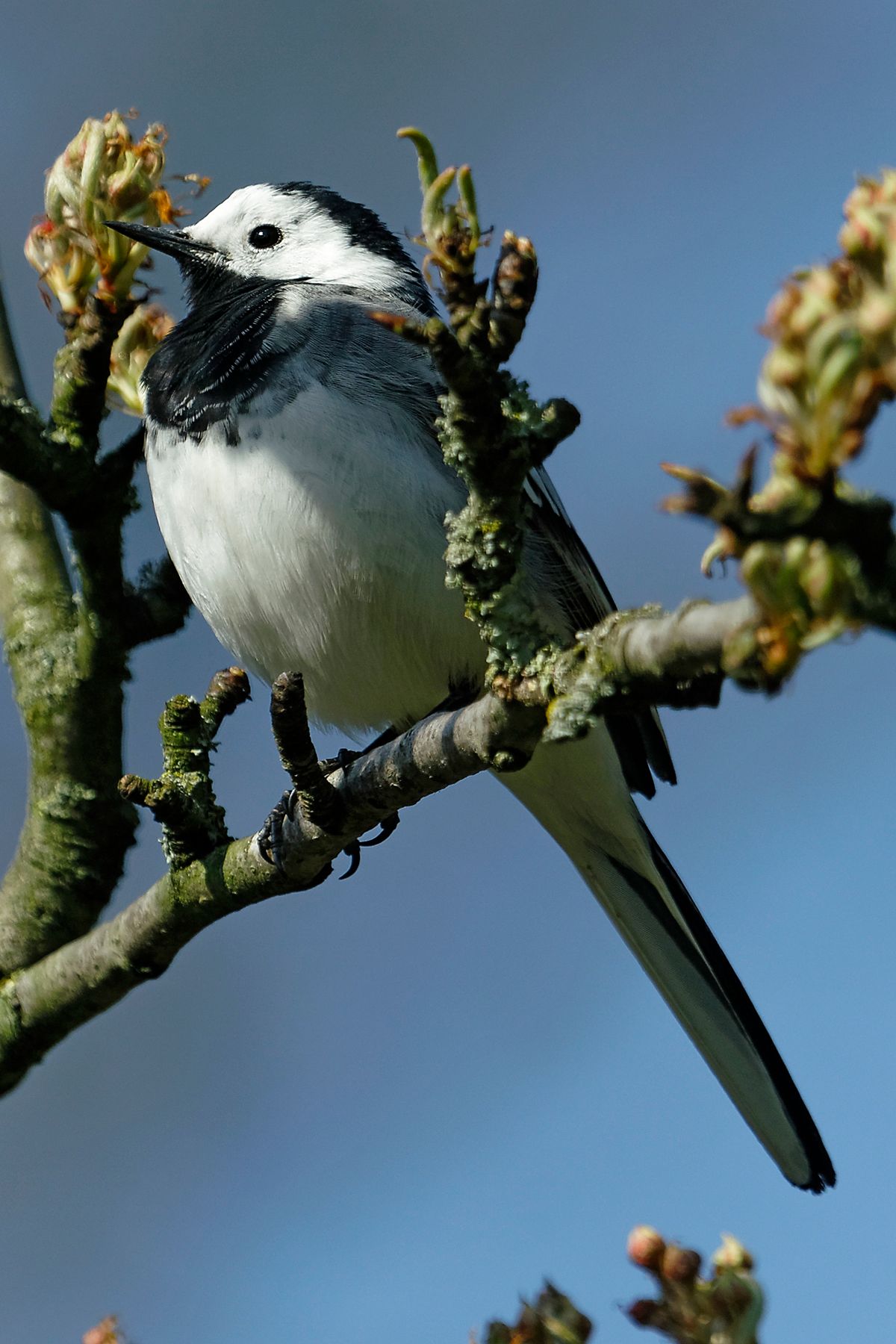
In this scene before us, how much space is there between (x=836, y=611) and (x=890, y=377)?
0.23 m

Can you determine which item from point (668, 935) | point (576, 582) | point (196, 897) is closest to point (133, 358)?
point (576, 582)

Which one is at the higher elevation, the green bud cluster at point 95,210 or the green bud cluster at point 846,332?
the green bud cluster at point 95,210

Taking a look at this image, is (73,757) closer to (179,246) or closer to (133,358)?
(133,358)

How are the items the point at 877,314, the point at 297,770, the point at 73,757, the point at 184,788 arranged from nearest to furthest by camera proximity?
the point at 877,314
the point at 297,770
the point at 184,788
the point at 73,757

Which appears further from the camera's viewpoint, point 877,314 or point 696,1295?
point 696,1295

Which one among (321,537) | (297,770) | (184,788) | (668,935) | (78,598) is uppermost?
(78,598)

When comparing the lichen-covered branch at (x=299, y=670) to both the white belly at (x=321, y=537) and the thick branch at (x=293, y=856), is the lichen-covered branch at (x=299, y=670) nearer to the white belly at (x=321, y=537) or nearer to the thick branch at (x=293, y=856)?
the thick branch at (x=293, y=856)

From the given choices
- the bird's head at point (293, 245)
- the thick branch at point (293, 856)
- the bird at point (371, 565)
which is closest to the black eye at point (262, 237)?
the bird's head at point (293, 245)

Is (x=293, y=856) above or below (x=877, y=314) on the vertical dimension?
above

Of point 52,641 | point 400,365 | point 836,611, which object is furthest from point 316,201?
point 836,611

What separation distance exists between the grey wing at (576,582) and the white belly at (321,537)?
0.29 m

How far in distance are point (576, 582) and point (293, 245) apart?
175 centimetres

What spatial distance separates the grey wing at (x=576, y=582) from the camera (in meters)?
3.77

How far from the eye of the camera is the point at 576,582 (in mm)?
3781
